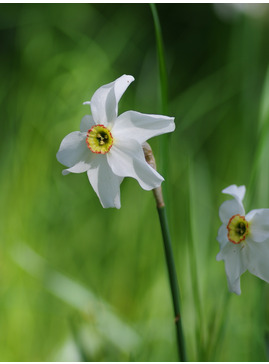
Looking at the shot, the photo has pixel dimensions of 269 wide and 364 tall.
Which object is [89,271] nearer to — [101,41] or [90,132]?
[90,132]

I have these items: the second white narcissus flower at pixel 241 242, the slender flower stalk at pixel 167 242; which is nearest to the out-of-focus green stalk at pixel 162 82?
the slender flower stalk at pixel 167 242

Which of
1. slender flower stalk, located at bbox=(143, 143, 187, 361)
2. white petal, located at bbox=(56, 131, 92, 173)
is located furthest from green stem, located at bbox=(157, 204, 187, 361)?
white petal, located at bbox=(56, 131, 92, 173)

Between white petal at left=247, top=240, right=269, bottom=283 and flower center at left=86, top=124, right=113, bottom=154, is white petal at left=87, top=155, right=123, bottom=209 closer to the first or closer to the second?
flower center at left=86, top=124, right=113, bottom=154

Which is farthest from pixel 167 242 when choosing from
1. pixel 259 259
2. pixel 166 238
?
pixel 259 259

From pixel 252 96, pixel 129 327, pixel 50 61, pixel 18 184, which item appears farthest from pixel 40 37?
pixel 129 327

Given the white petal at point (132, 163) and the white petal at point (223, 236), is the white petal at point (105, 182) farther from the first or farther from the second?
the white petal at point (223, 236)

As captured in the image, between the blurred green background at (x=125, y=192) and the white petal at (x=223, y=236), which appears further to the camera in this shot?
the blurred green background at (x=125, y=192)

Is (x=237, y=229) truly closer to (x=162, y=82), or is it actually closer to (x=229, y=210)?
(x=229, y=210)
